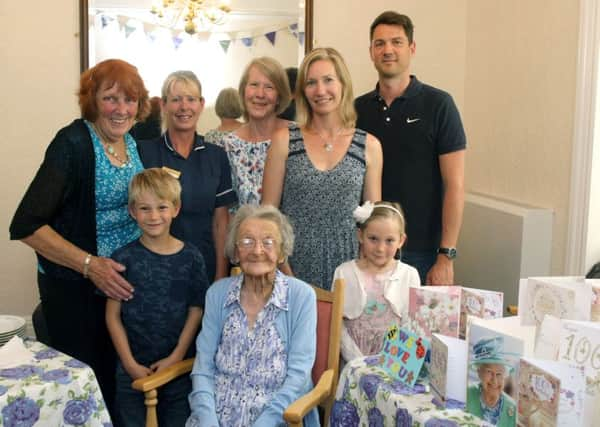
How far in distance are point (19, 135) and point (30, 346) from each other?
225 centimetres

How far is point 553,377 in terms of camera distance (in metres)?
1.19

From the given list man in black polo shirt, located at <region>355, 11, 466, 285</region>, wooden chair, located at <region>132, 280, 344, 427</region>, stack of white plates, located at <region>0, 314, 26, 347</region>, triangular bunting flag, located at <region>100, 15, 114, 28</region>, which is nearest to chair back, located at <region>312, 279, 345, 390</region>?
wooden chair, located at <region>132, 280, 344, 427</region>

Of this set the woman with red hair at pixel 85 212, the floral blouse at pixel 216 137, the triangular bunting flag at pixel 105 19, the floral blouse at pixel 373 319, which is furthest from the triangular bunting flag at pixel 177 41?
the floral blouse at pixel 373 319

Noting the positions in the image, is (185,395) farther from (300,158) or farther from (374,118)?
(374,118)

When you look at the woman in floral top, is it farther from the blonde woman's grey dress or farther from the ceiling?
the ceiling

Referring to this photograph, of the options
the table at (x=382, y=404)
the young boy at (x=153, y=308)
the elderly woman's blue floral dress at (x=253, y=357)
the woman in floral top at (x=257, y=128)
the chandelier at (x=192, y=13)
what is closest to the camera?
the table at (x=382, y=404)

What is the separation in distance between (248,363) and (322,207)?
0.63m

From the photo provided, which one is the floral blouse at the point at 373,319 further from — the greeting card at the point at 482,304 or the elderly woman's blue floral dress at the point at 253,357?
the greeting card at the point at 482,304

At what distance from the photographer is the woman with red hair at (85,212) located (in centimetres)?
206

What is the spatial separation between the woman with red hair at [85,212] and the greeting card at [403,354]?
0.93 metres

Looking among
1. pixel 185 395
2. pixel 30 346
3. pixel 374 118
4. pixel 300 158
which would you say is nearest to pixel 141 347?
pixel 185 395

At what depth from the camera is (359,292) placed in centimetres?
222

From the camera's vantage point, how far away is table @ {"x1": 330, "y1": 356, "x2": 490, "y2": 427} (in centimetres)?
143

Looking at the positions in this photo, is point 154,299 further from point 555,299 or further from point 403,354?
point 555,299
